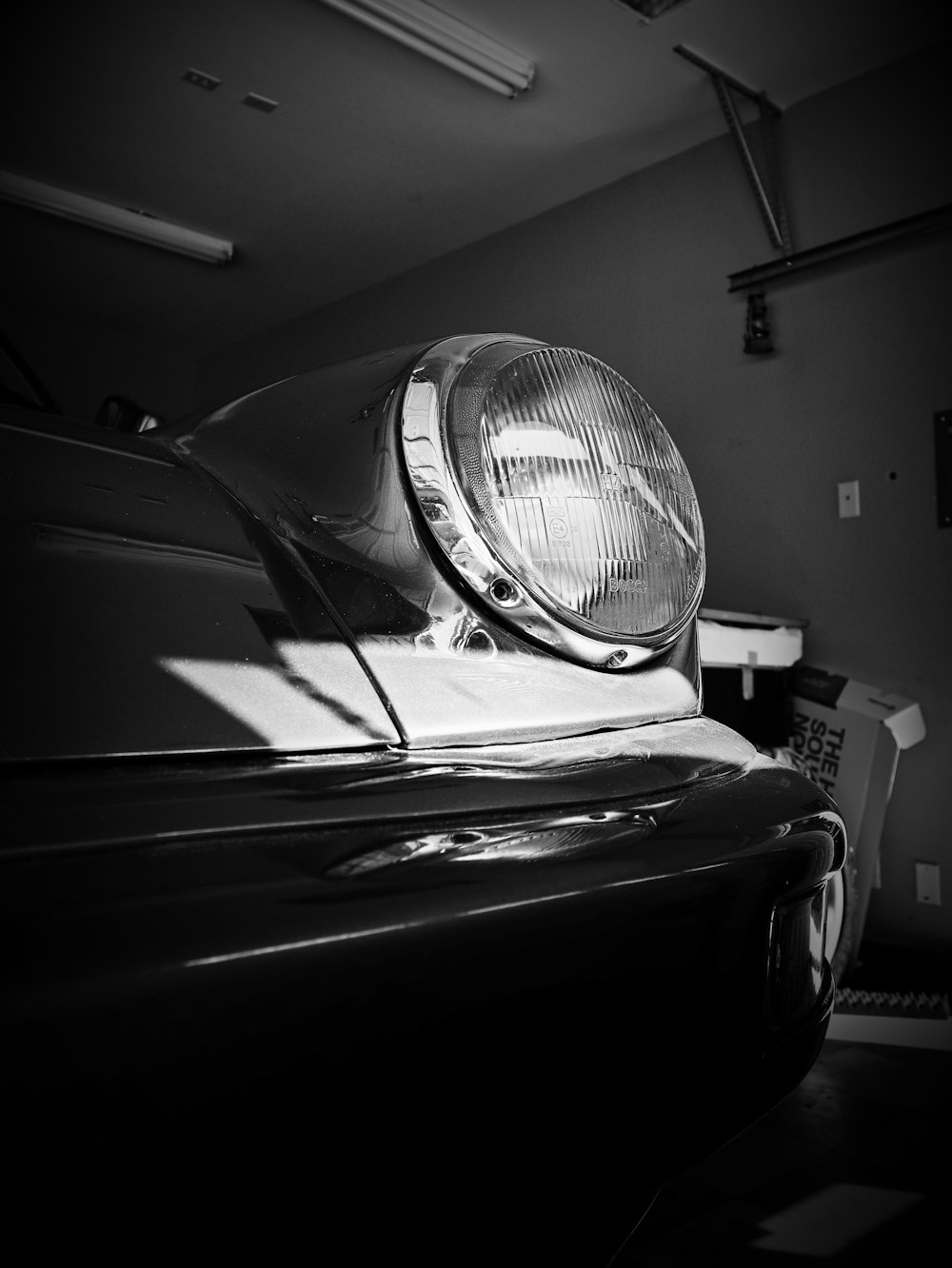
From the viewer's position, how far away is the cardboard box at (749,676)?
217 cm

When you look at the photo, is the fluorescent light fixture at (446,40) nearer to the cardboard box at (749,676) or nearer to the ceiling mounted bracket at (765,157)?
the ceiling mounted bracket at (765,157)

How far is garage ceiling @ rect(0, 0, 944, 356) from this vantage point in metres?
2.50

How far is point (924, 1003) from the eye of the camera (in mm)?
1808

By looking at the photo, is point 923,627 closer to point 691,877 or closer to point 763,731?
point 763,731

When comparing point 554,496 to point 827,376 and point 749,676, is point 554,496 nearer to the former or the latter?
point 749,676

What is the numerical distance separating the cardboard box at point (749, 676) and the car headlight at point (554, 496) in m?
1.58

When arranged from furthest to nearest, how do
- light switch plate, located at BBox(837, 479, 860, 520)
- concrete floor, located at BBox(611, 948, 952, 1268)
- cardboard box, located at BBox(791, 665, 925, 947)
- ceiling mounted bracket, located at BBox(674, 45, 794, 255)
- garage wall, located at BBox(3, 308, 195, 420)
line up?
garage wall, located at BBox(3, 308, 195, 420) → ceiling mounted bracket, located at BBox(674, 45, 794, 255) → light switch plate, located at BBox(837, 479, 860, 520) → cardboard box, located at BBox(791, 665, 925, 947) → concrete floor, located at BBox(611, 948, 952, 1268)

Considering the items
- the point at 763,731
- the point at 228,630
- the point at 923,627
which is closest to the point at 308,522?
the point at 228,630

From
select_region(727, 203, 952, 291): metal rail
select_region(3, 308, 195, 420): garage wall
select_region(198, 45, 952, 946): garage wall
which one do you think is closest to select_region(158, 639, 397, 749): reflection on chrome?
select_region(198, 45, 952, 946): garage wall

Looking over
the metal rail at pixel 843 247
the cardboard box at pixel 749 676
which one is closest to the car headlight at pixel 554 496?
the cardboard box at pixel 749 676

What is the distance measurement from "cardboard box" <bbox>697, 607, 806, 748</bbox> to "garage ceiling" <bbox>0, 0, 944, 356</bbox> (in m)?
1.64

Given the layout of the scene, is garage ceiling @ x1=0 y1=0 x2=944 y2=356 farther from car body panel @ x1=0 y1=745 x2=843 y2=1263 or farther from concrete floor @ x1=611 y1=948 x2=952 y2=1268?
car body panel @ x1=0 y1=745 x2=843 y2=1263

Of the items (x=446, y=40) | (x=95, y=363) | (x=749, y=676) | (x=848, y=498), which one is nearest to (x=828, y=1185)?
(x=749, y=676)

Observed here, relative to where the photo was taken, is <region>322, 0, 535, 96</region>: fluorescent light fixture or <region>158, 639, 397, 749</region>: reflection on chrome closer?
<region>158, 639, 397, 749</region>: reflection on chrome
